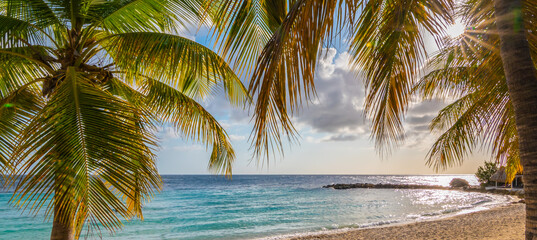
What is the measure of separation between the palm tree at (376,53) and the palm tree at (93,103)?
0.92 m

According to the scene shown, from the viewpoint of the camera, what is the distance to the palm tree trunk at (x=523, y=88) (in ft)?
5.90

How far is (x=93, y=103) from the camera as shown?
2961mm

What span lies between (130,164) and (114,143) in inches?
Answer: 9.2

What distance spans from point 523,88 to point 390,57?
119 cm

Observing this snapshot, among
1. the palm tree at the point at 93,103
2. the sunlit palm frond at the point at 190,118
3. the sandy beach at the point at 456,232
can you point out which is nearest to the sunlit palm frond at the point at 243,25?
the palm tree at the point at 93,103

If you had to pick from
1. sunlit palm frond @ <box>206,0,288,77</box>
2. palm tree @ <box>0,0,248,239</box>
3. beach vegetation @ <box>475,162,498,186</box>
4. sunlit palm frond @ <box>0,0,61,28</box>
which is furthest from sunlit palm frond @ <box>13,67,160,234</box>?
Answer: beach vegetation @ <box>475,162,498,186</box>

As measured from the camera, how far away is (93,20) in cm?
409

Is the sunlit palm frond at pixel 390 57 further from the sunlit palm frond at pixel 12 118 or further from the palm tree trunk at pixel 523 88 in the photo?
the sunlit palm frond at pixel 12 118

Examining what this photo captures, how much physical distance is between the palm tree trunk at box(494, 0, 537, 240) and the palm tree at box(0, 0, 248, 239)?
216 cm

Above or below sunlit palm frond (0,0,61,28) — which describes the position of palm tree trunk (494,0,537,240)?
below

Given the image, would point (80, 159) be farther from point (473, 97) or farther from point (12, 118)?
point (473, 97)

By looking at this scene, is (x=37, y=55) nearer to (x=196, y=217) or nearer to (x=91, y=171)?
(x=91, y=171)

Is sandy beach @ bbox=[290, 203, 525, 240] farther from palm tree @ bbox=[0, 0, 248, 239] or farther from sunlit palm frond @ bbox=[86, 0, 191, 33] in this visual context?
sunlit palm frond @ bbox=[86, 0, 191, 33]

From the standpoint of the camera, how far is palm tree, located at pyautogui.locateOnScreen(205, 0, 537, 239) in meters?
1.72
